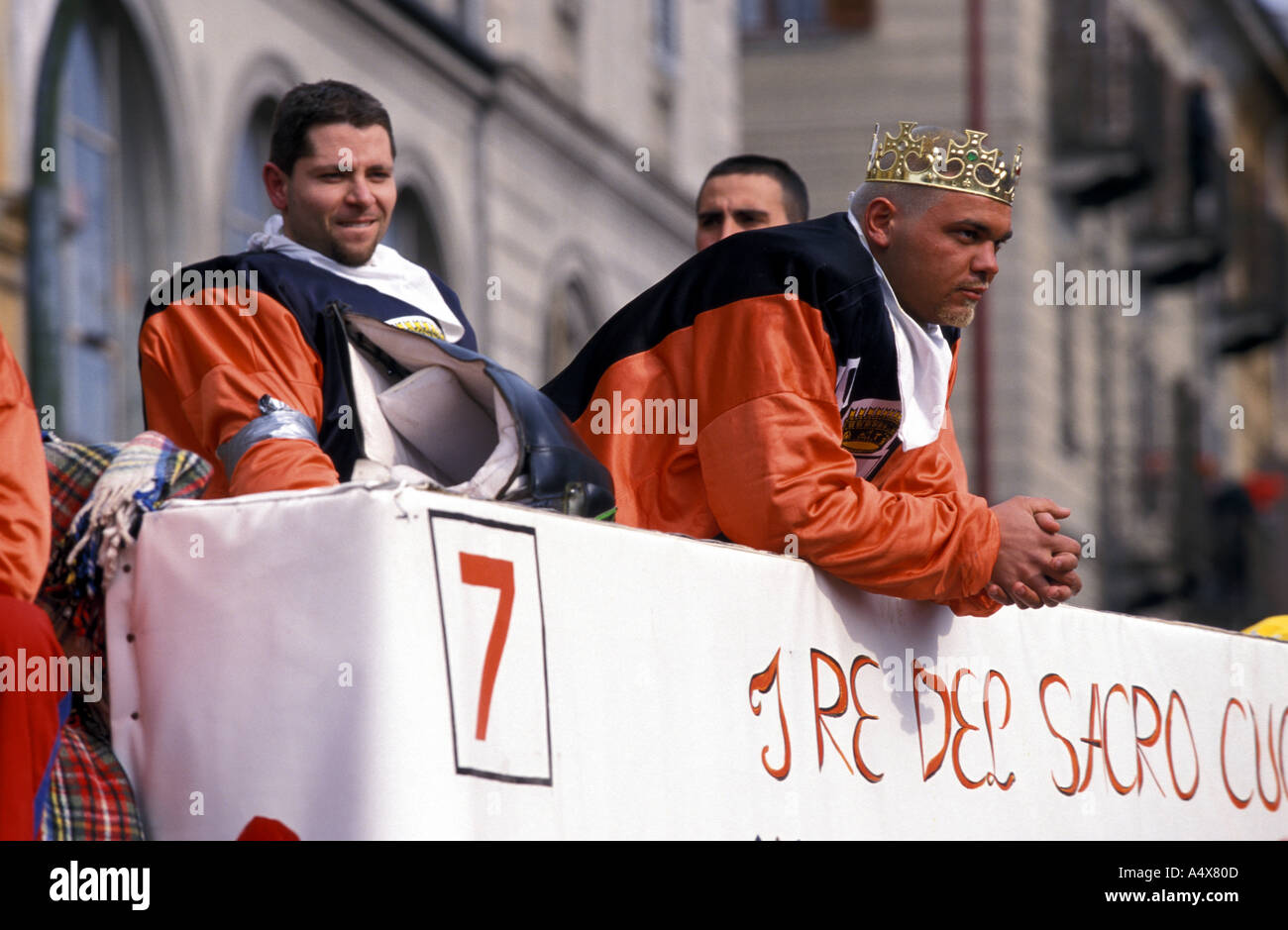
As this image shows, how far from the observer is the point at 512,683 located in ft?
12.0

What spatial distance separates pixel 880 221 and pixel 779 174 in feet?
5.94

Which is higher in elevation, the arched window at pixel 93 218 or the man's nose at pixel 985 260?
the arched window at pixel 93 218

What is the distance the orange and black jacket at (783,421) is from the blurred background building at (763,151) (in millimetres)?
6153

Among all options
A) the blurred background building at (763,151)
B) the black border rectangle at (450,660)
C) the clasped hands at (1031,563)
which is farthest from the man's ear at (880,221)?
the blurred background building at (763,151)

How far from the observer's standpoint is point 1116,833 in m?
5.14

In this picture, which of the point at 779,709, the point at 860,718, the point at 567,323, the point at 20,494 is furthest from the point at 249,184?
the point at 20,494

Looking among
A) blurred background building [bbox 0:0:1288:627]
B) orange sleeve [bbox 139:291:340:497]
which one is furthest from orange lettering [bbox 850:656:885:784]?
blurred background building [bbox 0:0:1288:627]

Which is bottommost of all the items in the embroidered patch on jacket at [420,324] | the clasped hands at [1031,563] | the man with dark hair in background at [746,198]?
the clasped hands at [1031,563]

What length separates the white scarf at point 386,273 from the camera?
4.90m

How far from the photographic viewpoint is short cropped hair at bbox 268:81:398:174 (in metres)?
4.94

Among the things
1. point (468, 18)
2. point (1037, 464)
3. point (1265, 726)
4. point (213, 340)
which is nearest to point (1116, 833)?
point (1265, 726)

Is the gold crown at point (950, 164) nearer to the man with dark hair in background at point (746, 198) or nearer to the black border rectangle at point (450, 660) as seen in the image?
the black border rectangle at point (450, 660)

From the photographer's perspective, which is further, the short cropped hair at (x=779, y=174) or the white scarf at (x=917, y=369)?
the short cropped hair at (x=779, y=174)
